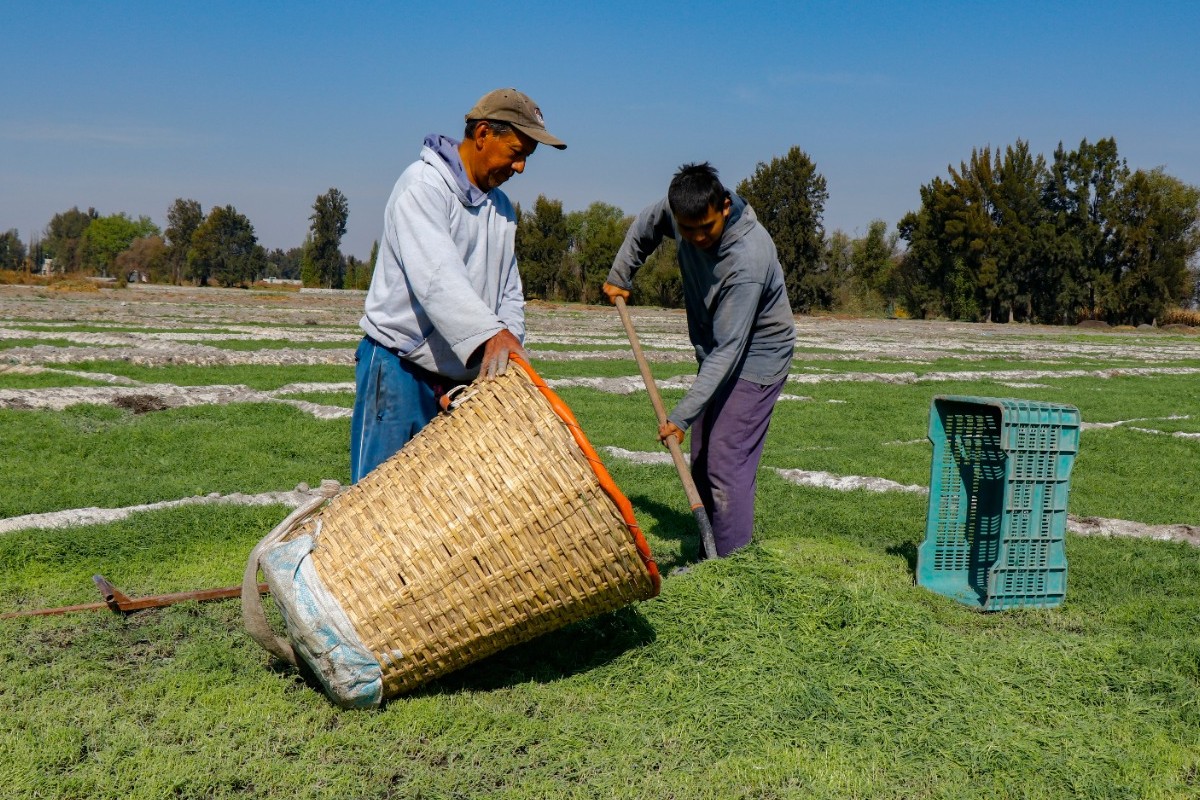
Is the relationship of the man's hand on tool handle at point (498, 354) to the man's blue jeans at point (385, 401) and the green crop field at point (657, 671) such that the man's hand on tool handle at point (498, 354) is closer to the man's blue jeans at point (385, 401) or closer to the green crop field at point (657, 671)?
the man's blue jeans at point (385, 401)

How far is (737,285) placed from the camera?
12.9 feet

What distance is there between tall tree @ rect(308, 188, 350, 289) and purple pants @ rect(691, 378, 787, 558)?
6333 centimetres

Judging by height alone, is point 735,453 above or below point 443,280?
below

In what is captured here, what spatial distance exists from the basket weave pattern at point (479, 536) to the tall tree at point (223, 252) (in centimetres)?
7396

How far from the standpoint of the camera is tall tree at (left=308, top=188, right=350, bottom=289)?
63.9 m

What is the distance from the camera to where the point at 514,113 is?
3.00m

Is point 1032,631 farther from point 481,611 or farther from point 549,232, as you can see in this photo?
point 549,232

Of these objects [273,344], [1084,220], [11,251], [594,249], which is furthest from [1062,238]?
[11,251]

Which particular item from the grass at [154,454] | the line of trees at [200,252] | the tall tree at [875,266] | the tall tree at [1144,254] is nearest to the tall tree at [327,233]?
Answer: the line of trees at [200,252]

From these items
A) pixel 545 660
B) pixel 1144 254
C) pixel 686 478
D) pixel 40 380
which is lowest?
pixel 545 660

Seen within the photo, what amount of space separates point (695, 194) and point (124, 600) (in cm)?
252

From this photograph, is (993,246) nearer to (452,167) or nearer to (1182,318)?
(1182,318)

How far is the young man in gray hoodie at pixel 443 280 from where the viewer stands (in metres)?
2.90

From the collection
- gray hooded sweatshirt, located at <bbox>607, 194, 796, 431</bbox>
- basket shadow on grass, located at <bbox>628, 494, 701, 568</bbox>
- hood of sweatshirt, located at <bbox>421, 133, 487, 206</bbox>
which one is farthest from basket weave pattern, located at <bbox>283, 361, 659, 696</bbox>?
basket shadow on grass, located at <bbox>628, 494, 701, 568</bbox>
